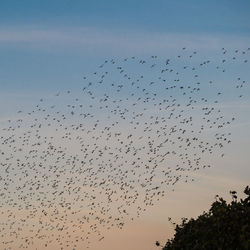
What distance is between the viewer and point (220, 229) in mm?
40438

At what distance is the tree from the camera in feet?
128

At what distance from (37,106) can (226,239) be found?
19056mm

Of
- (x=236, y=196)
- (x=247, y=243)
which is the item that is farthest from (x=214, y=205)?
(x=247, y=243)

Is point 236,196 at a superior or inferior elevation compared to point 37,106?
inferior

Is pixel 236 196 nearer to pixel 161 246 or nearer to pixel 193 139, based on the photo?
pixel 161 246

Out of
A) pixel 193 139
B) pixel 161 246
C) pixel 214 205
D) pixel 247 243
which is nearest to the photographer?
pixel 247 243

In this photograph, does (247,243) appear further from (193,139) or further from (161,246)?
(193,139)

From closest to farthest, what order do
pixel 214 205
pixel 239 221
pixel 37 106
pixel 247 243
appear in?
pixel 247 243
pixel 239 221
pixel 214 205
pixel 37 106

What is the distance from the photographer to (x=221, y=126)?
55750mm

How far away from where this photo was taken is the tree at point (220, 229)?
38938 millimetres

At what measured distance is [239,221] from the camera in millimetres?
40219

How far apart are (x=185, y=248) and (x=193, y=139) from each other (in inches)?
540

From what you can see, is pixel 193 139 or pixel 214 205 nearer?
pixel 214 205

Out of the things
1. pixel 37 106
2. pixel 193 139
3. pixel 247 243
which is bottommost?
pixel 247 243
